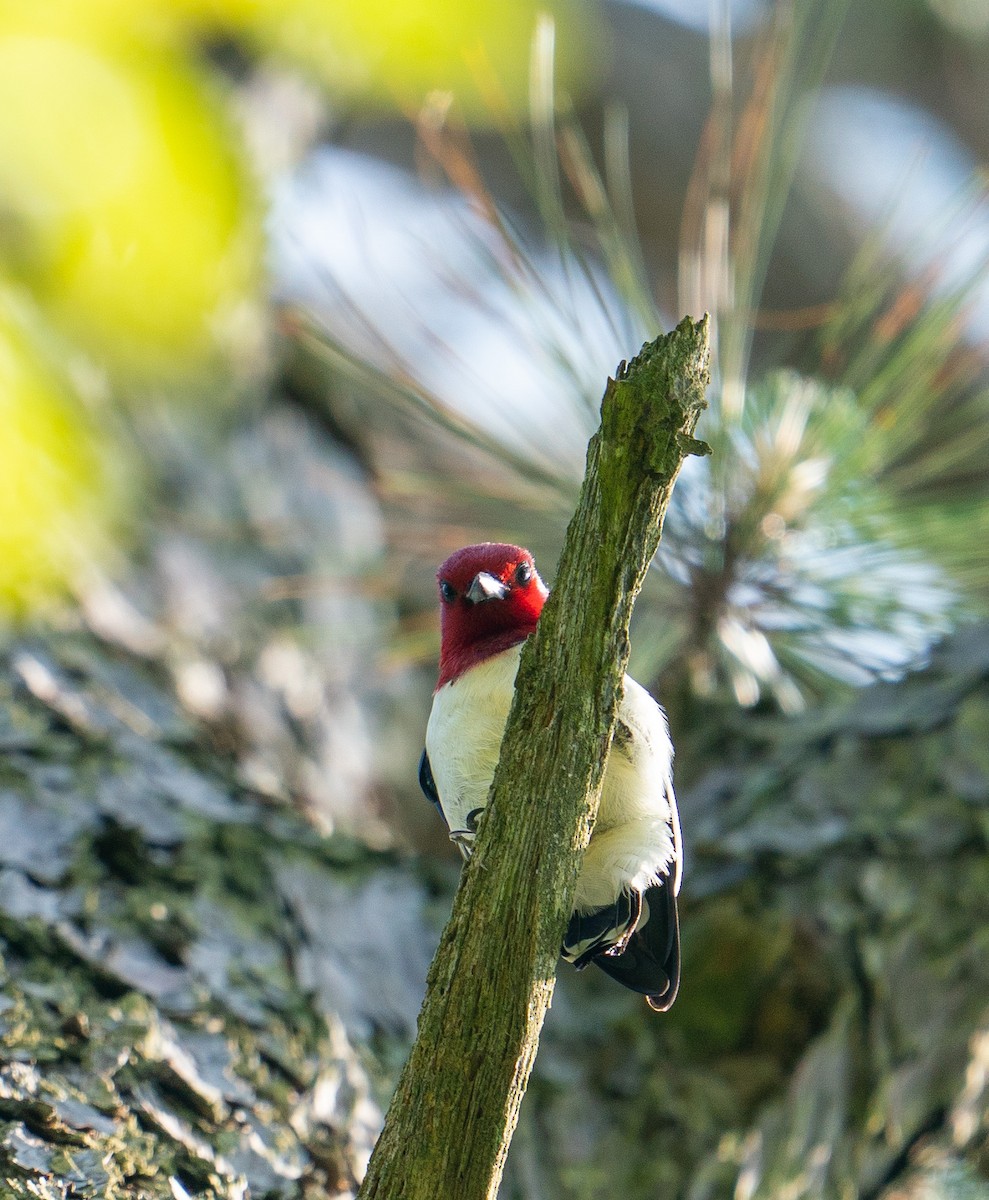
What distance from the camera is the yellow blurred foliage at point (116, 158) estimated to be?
2.66ft

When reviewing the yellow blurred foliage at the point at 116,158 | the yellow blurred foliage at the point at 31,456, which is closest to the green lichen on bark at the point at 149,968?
the yellow blurred foliage at the point at 31,456

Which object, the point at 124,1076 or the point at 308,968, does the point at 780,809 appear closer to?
the point at 308,968

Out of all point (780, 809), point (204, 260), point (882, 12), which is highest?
point (882, 12)

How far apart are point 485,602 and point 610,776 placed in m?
0.48

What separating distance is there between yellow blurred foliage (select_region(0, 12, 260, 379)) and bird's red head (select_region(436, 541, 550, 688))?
140cm

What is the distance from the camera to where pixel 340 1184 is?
1.85m

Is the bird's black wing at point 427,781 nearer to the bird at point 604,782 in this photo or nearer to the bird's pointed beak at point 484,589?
the bird at point 604,782

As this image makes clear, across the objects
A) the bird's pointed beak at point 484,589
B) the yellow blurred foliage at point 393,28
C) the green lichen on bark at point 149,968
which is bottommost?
the green lichen on bark at point 149,968

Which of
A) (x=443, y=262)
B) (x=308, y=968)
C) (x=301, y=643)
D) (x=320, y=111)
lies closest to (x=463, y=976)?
(x=308, y=968)

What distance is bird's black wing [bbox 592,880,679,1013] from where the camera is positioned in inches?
85.0

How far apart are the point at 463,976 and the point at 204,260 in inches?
32.1

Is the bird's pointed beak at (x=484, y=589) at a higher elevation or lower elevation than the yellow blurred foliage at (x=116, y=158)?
higher

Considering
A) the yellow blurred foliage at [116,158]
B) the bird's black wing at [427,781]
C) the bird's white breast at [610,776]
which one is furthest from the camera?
the bird's black wing at [427,781]

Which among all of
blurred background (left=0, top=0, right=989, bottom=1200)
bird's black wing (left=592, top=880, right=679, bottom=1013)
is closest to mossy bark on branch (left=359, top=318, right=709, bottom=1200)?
blurred background (left=0, top=0, right=989, bottom=1200)
